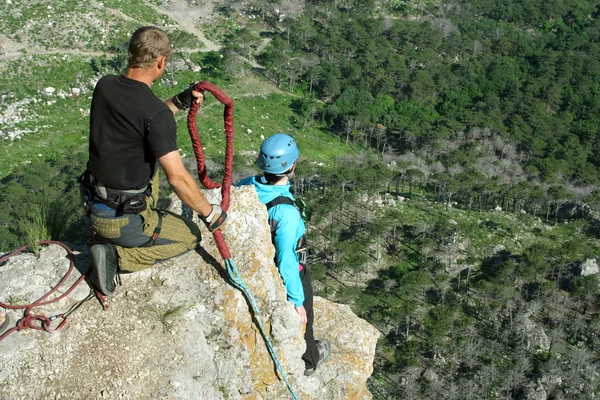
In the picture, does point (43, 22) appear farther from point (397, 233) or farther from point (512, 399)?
point (512, 399)

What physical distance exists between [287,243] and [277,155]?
107 cm

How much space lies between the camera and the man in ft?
15.8

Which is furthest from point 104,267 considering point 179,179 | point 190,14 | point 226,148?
point 190,14

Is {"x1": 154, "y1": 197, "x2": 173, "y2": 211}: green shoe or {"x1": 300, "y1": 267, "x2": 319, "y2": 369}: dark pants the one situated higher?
{"x1": 154, "y1": 197, "x2": 173, "y2": 211}: green shoe

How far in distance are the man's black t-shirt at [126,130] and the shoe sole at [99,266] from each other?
825 millimetres

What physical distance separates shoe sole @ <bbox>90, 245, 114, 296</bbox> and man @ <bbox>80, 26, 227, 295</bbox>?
10 mm

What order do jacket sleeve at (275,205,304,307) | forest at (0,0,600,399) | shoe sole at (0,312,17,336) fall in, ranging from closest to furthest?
1. shoe sole at (0,312,17,336)
2. jacket sleeve at (275,205,304,307)
3. forest at (0,0,600,399)

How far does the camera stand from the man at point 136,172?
4.82 m

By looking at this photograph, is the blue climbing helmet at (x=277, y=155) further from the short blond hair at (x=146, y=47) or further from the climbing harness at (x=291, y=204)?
the short blond hair at (x=146, y=47)

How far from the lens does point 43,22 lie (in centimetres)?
6319

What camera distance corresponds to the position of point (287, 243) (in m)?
6.23

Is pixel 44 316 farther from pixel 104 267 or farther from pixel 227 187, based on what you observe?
pixel 227 187

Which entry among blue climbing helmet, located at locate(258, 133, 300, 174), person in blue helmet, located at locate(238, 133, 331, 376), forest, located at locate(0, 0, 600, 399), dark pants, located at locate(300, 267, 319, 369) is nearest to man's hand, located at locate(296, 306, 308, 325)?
person in blue helmet, located at locate(238, 133, 331, 376)

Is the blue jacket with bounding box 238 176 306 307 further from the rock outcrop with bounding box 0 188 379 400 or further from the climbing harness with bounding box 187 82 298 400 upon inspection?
the climbing harness with bounding box 187 82 298 400
